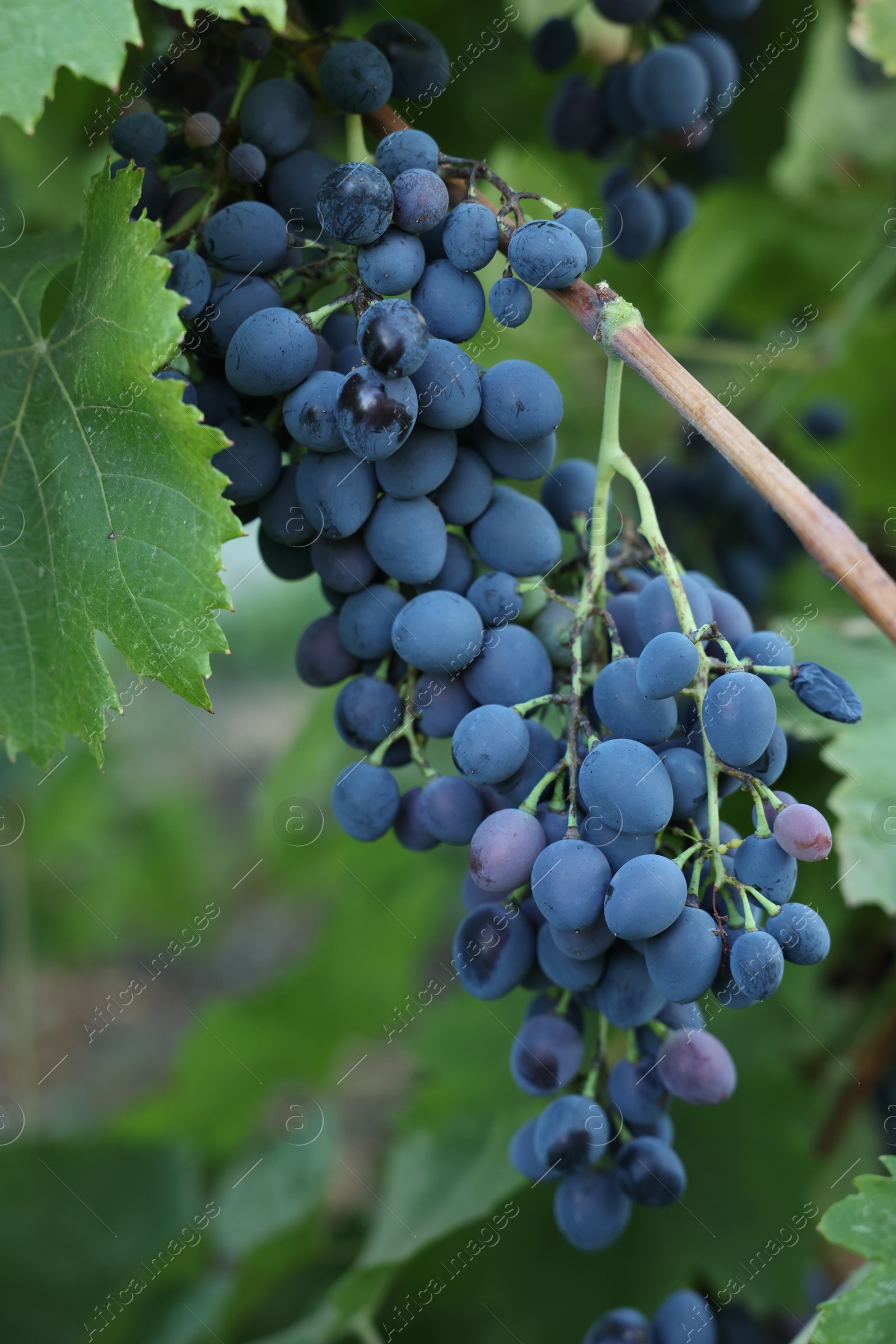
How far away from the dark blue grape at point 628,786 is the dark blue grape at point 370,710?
0.56ft

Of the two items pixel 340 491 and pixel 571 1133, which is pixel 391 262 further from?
pixel 571 1133

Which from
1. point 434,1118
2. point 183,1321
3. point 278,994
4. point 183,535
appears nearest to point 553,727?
point 183,535

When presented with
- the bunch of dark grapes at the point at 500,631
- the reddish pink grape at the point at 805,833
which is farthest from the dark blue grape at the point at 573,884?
the reddish pink grape at the point at 805,833

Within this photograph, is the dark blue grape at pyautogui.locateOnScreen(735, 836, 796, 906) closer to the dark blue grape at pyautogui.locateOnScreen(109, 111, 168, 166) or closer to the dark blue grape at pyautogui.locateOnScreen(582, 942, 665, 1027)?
the dark blue grape at pyautogui.locateOnScreen(582, 942, 665, 1027)

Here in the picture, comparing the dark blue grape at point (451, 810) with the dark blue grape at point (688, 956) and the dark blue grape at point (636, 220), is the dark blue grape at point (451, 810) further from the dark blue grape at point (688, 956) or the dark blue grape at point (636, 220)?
the dark blue grape at point (636, 220)

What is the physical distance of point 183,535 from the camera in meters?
0.66

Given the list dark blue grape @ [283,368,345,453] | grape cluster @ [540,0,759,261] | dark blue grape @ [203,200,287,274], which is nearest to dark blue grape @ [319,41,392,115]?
dark blue grape @ [203,200,287,274]

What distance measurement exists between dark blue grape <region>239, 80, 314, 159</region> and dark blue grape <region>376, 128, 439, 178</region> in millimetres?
112

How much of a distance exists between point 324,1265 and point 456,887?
0.73m

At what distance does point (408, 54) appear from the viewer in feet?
2.57

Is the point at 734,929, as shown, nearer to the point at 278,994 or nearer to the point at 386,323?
the point at 386,323

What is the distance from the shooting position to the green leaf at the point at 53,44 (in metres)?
0.61

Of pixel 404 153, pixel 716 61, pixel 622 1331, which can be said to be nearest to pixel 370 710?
pixel 404 153

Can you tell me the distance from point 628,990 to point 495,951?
0.09 m
